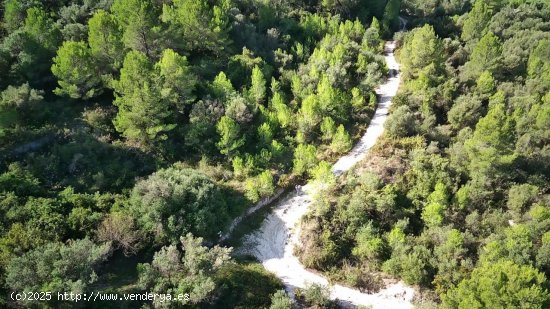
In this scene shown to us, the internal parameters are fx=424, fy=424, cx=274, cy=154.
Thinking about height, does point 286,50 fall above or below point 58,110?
above

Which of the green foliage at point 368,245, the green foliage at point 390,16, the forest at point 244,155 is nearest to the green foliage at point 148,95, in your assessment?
the forest at point 244,155

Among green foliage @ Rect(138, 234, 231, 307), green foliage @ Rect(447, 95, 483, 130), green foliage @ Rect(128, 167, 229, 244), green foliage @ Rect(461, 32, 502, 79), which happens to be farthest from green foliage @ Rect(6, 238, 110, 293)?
green foliage @ Rect(461, 32, 502, 79)

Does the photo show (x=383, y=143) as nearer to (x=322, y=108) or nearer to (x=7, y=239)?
(x=322, y=108)

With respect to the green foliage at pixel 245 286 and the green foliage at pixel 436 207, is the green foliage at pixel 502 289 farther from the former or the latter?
the green foliage at pixel 245 286

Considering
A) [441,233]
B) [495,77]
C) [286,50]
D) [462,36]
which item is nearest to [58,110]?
[286,50]

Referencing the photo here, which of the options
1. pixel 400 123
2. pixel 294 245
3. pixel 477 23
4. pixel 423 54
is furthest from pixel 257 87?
pixel 477 23

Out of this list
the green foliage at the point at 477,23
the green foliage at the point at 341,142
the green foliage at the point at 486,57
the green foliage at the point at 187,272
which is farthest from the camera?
the green foliage at the point at 477,23
